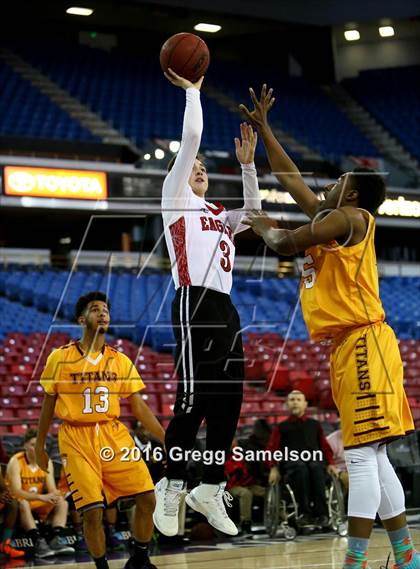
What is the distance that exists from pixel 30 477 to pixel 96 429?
3179 millimetres

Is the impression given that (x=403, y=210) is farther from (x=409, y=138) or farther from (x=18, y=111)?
(x=18, y=111)

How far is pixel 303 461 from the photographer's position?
10.1m

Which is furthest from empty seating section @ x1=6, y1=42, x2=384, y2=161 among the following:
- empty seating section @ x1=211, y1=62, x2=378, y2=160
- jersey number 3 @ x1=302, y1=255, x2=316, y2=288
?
jersey number 3 @ x1=302, y1=255, x2=316, y2=288

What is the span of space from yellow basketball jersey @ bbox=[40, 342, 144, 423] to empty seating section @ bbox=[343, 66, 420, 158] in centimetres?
2432

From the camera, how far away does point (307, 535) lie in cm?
1020

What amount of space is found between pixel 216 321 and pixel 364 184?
3.57 ft

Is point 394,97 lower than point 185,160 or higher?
higher

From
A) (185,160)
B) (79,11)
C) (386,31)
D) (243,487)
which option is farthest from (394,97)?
(185,160)

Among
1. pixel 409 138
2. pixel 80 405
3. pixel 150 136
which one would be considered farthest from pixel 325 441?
pixel 409 138

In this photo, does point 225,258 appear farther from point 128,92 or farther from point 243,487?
point 128,92

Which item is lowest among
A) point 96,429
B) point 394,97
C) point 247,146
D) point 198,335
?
point 96,429

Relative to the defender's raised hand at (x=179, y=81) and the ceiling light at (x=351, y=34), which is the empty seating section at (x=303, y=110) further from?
the defender's raised hand at (x=179, y=81)

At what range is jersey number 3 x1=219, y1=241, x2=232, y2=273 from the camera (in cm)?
590

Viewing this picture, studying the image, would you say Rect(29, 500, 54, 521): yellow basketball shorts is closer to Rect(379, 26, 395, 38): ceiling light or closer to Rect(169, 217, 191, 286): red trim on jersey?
Rect(169, 217, 191, 286): red trim on jersey
